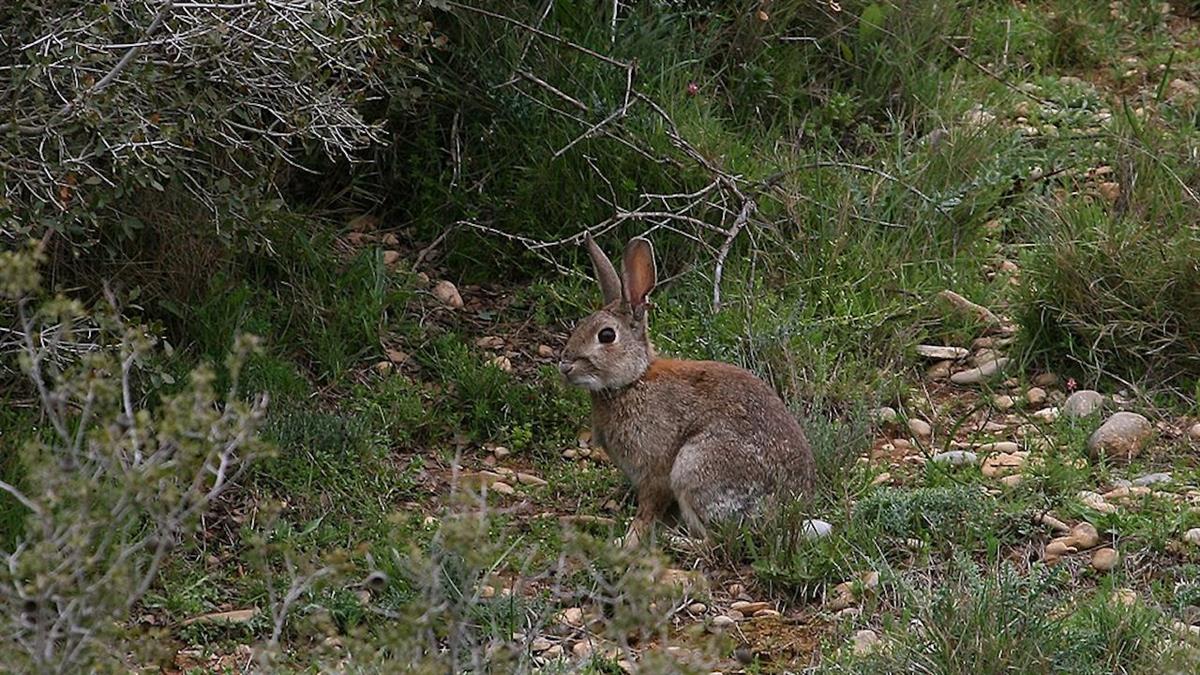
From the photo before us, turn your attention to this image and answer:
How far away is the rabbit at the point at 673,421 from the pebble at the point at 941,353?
1.06m

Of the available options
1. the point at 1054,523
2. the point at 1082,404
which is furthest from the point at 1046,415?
the point at 1054,523

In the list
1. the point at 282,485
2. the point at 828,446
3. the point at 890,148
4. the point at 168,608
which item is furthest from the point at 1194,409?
the point at 168,608

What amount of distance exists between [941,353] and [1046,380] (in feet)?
1.31

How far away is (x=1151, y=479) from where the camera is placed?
5.75 m

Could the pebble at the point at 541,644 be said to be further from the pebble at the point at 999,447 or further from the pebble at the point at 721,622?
the pebble at the point at 999,447

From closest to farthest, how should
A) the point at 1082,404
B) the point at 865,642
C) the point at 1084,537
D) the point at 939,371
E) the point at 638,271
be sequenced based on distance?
the point at 865,642
the point at 1084,537
the point at 638,271
the point at 1082,404
the point at 939,371

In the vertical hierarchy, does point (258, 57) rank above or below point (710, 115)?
above

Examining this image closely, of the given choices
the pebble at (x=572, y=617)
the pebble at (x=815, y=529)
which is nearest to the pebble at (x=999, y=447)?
the pebble at (x=815, y=529)

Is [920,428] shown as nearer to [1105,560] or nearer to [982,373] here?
[982,373]

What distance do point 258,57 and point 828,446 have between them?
2147 millimetres

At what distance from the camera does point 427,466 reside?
6215 mm

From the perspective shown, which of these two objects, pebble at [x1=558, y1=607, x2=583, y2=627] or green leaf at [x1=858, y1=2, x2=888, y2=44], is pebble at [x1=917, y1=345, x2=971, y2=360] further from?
pebble at [x1=558, y1=607, x2=583, y2=627]

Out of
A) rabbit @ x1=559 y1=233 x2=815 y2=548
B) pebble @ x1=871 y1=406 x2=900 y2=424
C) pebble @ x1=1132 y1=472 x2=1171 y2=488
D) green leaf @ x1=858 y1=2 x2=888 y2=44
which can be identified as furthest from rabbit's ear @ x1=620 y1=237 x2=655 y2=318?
green leaf @ x1=858 y1=2 x2=888 y2=44

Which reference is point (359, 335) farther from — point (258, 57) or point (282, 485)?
point (258, 57)
